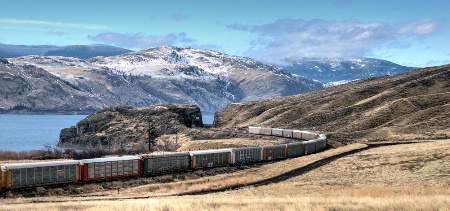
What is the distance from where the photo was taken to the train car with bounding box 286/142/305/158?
78.6 metres

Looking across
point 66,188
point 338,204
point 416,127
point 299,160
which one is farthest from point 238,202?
point 416,127

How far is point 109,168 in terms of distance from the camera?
2124 inches

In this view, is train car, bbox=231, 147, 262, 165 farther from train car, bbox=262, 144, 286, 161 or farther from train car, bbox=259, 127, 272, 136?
train car, bbox=259, 127, 272, 136

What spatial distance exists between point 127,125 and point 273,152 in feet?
292

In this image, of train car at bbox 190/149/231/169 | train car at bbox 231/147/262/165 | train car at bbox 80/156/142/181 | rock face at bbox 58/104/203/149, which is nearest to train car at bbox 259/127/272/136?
rock face at bbox 58/104/203/149

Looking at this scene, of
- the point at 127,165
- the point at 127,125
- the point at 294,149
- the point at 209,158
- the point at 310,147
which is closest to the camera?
the point at 127,165

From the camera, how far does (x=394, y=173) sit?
5428 cm

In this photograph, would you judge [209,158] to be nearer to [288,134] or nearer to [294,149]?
[294,149]

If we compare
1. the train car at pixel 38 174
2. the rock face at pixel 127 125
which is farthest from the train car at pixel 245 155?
the rock face at pixel 127 125

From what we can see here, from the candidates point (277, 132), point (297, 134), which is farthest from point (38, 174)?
point (277, 132)

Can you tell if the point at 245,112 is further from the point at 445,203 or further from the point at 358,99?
the point at 445,203

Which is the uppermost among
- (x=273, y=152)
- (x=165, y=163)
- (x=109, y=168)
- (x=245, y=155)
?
(x=109, y=168)

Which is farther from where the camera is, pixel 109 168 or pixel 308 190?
pixel 109 168

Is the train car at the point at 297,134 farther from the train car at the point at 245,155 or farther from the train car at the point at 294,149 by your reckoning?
the train car at the point at 245,155
